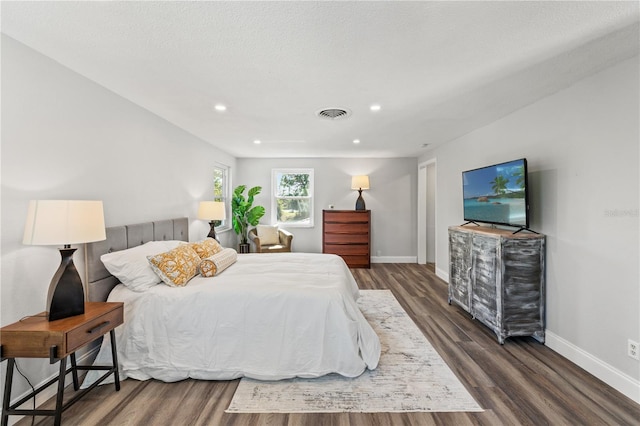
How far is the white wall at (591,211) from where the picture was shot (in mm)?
1979

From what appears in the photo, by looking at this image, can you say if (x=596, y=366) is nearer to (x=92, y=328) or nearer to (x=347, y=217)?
(x=92, y=328)

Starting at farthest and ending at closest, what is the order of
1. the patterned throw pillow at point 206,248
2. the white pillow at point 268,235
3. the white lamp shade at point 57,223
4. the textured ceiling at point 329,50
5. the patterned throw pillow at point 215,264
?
the white pillow at point 268,235
the patterned throw pillow at point 206,248
the patterned throw pillow at point 215,264
the white lamp shade at point 57,223
the textured ceiling at point 329,50

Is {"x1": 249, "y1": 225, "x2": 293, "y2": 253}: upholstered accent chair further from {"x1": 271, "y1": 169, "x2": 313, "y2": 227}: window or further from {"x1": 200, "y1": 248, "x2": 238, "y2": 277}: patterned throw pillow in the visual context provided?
{"x1": 200, "y1": 248, "x2": 238, "y2": 277}: patterned throw pillow

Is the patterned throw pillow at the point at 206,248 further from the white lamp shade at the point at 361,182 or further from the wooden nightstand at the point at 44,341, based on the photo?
the white lamp shade at the point at 361,182

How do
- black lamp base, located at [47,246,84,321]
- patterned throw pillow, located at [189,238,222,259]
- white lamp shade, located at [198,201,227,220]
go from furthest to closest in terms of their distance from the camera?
white lamp shade, located at [198,201,227,220], patterned throw pillow, located at [189,238,222,259], black lamp base, located at [47,246,84,321]

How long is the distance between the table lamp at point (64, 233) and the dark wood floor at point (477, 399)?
726 millimetres

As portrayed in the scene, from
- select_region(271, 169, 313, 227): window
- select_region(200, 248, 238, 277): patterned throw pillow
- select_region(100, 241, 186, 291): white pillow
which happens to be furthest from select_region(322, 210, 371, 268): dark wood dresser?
select_region(100, 241, 186, 291): white pillow

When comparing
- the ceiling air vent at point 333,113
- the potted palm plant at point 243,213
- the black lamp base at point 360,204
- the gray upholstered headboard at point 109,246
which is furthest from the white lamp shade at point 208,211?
the black lamp base at point 360,204

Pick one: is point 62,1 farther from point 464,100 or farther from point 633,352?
point 633,352

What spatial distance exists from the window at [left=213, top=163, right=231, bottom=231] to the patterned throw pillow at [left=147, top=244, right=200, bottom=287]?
260 centimetres

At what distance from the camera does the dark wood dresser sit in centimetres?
567

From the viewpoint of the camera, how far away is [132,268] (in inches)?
88.7

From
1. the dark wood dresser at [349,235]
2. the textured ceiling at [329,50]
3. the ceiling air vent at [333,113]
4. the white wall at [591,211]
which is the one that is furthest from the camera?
the dark wood dresser at [349,235]

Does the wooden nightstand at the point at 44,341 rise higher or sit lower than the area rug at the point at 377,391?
higher
